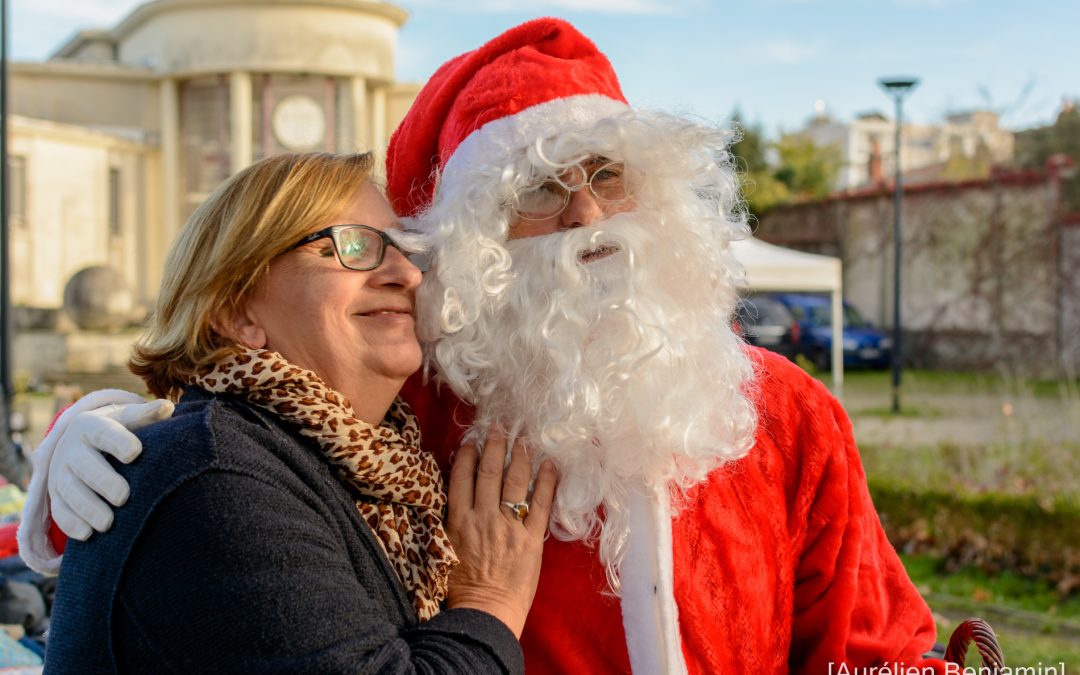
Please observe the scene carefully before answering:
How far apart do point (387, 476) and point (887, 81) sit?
50.4ft

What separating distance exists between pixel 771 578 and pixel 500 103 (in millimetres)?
1184

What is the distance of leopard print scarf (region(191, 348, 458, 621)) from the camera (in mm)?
1754

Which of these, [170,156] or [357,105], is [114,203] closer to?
[170,156]

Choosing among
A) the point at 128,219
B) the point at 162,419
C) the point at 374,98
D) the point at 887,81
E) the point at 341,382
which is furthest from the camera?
the point at 374,98

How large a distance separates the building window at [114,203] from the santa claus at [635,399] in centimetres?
2391

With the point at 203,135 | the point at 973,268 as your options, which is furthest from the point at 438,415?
the point at 203,135

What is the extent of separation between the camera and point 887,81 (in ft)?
50.8

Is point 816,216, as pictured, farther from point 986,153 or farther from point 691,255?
point 691,255

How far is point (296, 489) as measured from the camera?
5.40ft

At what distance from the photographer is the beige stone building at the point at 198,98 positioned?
79.6 feet

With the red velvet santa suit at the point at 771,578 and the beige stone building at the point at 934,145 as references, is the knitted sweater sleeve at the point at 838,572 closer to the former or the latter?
the red velvet santa suit at the point at 771,578

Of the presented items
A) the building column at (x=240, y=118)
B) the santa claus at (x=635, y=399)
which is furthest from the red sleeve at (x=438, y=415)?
the building column at (x=240, y=118)

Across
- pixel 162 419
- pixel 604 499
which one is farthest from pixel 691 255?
pixel 162 419

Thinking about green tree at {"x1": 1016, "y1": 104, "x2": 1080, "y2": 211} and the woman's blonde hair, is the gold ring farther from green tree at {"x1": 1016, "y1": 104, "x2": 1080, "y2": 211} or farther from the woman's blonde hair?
green tree at {"x1": 1016, "y1": 104, "x2": 1080, "y2": 211}
